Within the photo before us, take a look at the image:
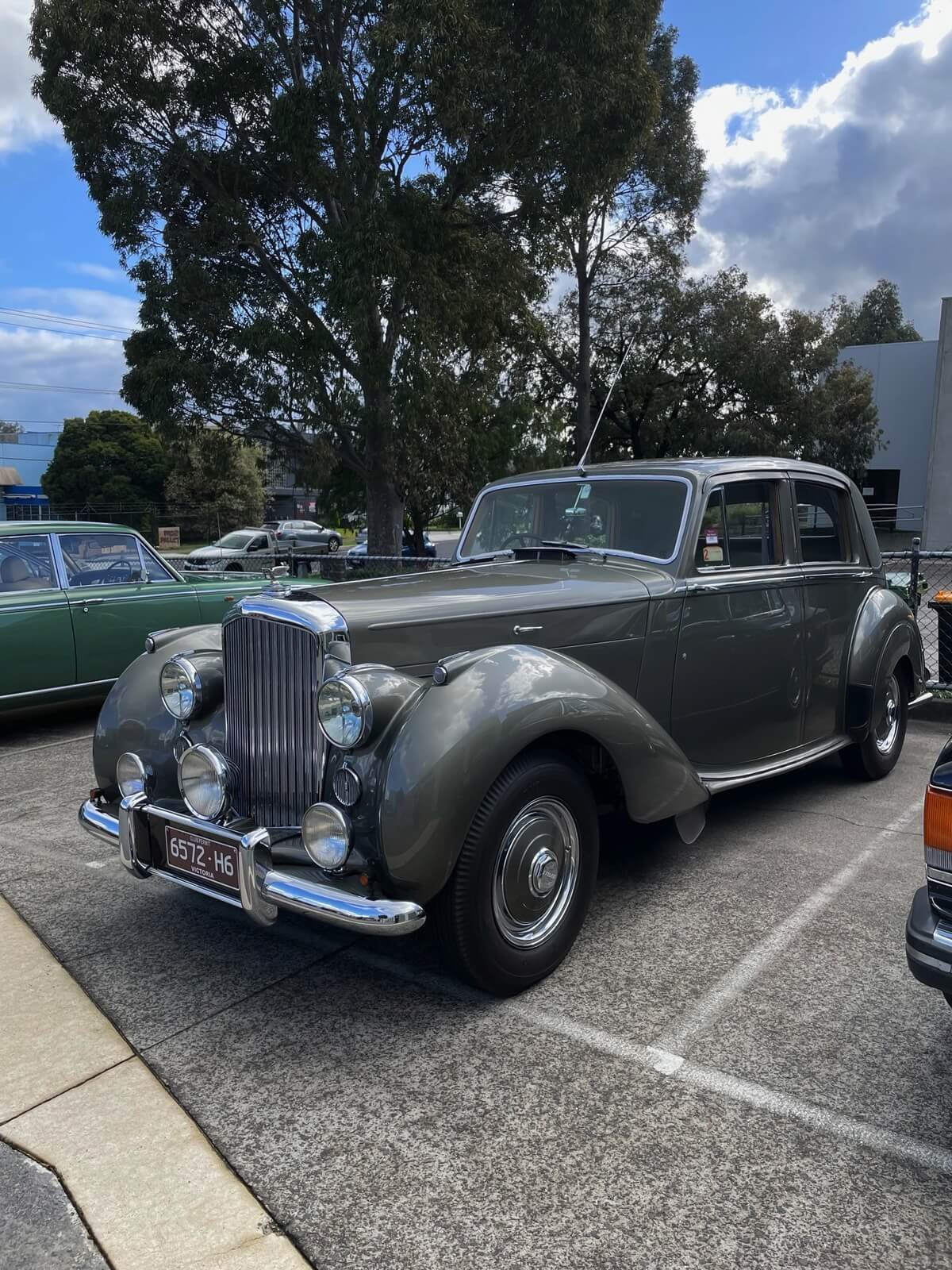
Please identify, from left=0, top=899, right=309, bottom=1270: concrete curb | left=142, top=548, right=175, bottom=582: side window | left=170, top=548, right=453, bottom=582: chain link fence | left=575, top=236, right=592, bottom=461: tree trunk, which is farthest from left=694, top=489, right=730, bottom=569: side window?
left=575, top=236, right=592, bottom=461: tree trunk

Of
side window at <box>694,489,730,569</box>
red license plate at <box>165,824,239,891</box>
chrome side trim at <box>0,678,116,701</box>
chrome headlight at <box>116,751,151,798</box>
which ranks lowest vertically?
chrome side trim at <box>0,678,116,701</box>

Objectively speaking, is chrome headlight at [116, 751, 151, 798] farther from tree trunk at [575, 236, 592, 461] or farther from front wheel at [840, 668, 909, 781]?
tree trunk at [575, 236, 592, 461]

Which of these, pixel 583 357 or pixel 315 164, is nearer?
pixel 315 164

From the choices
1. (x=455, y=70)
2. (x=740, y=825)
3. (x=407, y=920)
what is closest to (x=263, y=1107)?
(x=407, y=920)

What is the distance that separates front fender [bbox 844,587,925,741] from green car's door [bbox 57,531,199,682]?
5129 millimetres

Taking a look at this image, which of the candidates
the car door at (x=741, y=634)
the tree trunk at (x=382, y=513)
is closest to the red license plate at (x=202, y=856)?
the car door at (x=741, y=634)

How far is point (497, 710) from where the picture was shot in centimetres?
292

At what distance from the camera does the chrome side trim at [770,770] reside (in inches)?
163

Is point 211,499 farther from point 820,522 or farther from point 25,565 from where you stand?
point 820,522

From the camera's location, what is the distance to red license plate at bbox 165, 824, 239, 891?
9.45ft

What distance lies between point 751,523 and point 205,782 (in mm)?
2879

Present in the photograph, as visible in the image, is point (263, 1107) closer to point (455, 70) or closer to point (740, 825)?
point (740, 825)

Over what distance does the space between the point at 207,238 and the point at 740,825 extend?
526 inches

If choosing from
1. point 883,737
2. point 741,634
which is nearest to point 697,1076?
point 741,634
